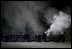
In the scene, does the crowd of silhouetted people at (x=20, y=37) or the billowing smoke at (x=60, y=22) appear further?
the crowd of silhouetted people at (x=20, y=37)

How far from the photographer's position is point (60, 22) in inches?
201

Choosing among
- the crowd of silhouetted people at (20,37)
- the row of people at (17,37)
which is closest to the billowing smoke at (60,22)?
the crowd of silhouetted people at (20,37)

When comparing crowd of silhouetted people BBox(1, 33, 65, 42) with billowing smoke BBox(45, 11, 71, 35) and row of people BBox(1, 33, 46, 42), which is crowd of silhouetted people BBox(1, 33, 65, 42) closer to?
row of people BBox(1, 33, 46, 42)

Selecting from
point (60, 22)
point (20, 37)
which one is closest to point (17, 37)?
point (20, 37)

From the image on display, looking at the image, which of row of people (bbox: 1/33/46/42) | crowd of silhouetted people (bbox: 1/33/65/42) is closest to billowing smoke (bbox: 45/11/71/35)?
crowd of silhouetted people (bbox: 1/33/65/42)

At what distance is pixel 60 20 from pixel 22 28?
73.8 inches

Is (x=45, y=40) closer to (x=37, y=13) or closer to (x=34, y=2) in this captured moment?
(x=37, y=13)

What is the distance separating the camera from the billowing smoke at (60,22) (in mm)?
5016

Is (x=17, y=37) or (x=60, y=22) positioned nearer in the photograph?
(x=60, y=22)

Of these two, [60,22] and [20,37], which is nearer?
[60,22]

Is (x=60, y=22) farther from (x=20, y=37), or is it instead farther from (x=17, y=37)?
(x=17, y=37)

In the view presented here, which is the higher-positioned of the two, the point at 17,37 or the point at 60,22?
the point at 60,22

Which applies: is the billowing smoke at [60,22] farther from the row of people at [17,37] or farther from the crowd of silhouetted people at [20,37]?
the row of people at [17,37]

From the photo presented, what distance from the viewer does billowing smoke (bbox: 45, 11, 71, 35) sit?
5.02m
